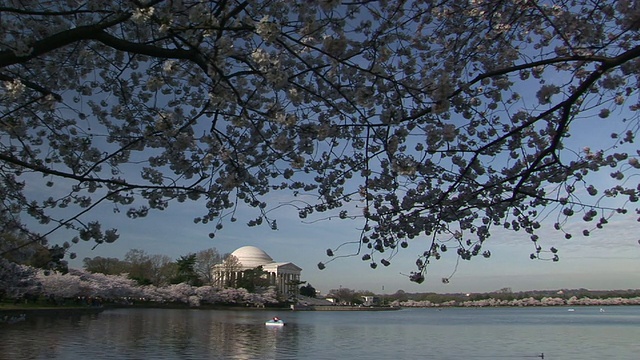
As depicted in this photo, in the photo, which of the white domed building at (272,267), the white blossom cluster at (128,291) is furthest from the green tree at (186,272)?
the white domed building at (272,267)

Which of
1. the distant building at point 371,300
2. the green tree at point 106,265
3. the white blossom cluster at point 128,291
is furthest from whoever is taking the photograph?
the distant building at point 371,300

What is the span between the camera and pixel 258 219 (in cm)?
687

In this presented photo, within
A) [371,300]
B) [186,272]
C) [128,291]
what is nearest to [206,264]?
[186,272]

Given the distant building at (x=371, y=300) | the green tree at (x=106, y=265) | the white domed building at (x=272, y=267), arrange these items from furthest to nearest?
the distant building at (x=371, y=300) → the white domed building at (x=272, y=267) → the green tree at (x=106, y=265)

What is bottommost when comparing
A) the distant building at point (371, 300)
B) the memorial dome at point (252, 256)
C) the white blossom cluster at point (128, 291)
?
the distant building at point (371, 300)

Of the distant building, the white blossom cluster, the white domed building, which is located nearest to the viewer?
the white blossom cluster

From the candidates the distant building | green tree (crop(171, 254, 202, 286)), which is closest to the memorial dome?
green tree (crop(171, 254, 202, 286))

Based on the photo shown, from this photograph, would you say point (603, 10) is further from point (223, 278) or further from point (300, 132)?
point (223, 278)

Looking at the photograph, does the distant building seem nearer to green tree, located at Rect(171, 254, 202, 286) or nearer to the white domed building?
the white domed building

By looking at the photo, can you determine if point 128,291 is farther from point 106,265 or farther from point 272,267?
point 272,267

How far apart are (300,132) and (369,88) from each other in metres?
0.92

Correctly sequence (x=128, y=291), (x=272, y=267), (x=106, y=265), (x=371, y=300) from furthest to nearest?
1. (x=371, y=300)
2. (x=272, y=267)
3. (x=106, y=265)
4. (x=128, y=291)

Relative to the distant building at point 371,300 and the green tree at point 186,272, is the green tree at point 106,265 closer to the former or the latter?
the green tree at point 186,272

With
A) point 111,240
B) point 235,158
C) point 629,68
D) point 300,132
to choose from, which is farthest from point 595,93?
point 111,240
